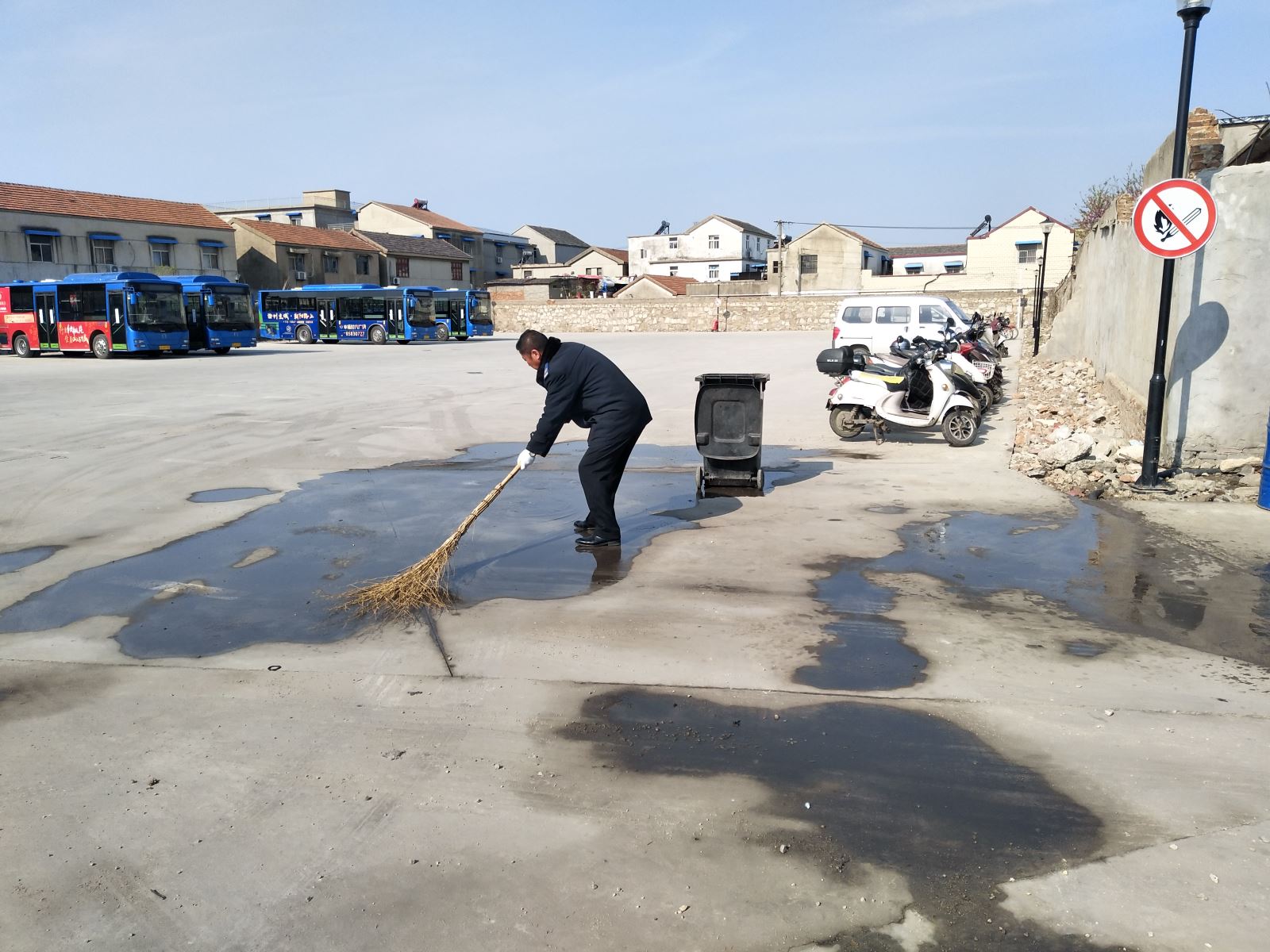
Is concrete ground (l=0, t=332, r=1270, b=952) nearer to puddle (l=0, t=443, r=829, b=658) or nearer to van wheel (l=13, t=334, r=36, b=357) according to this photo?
puddle (l=0, t=443, r=829, b=658)

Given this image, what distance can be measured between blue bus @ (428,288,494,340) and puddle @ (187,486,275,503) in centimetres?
3379

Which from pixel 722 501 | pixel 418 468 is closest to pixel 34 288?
pixel 418 468

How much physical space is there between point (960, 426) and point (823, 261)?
63.6 meters

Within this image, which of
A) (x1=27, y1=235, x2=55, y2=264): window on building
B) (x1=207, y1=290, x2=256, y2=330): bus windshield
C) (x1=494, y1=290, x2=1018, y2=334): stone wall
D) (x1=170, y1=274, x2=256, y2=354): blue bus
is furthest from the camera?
(x1=494, y1=290, x2=1018, y2=334): stone wall

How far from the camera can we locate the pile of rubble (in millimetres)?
8211

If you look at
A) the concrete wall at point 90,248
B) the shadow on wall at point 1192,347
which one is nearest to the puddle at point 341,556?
the shadow on wall at point 1192,347

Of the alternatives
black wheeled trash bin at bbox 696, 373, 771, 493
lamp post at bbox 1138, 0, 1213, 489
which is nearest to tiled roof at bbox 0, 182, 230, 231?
black wheeled trash bin at bbox 696, 373, 771, 493

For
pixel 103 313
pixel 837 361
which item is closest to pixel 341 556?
pixel 837 361

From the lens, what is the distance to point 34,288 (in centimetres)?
3158

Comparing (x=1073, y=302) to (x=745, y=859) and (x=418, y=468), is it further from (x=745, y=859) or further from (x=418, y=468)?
(x=745, y=859)

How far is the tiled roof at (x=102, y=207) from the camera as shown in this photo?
45031mm

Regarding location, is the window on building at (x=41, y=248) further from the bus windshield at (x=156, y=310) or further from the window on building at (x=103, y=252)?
the bus windshield at (x=156, y=310)

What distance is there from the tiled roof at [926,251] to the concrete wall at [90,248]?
54692 mm

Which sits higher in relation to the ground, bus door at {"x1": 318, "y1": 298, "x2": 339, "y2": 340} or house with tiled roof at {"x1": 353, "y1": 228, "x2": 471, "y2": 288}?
house with tiled roof at {"x1": 353, "y1": 228, "x2": 471, "y2": 288}
